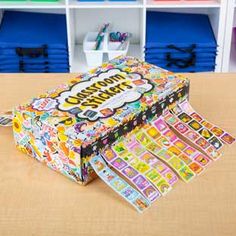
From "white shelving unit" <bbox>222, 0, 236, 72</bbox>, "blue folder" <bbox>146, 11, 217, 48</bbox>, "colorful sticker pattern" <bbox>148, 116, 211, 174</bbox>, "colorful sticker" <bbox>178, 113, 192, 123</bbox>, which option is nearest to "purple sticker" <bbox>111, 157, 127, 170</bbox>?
"colorful sticker pattern" <bbox>148, 116, 211, 174</bbox>

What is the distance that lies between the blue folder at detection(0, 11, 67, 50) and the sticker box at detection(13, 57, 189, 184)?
1.24m

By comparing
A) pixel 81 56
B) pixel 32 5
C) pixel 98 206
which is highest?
pixel 32 5

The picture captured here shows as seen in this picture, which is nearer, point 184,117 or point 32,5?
point 184,117

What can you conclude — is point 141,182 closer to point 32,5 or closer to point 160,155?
point 160,155

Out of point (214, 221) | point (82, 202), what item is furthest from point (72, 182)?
point (214, 221)

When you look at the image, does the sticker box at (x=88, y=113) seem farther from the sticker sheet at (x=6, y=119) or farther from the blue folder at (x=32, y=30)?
the blue folder at (x=32, y=30)

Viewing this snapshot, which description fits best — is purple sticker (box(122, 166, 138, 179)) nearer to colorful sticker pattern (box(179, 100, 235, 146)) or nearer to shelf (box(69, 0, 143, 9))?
colorful sticker pattern (box(179, 100, 235, 146))

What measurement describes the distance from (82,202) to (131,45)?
178 centimetres

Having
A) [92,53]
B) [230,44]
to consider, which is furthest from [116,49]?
[230,44]

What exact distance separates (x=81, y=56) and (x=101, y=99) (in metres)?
1.52

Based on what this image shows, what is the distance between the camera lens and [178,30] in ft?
8.52

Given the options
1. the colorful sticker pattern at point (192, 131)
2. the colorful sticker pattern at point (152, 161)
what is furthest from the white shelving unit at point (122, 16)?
the colorful sticker pattern at point (152, 161)

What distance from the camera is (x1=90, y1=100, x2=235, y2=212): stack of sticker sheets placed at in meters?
1.13

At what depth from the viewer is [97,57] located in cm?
260
